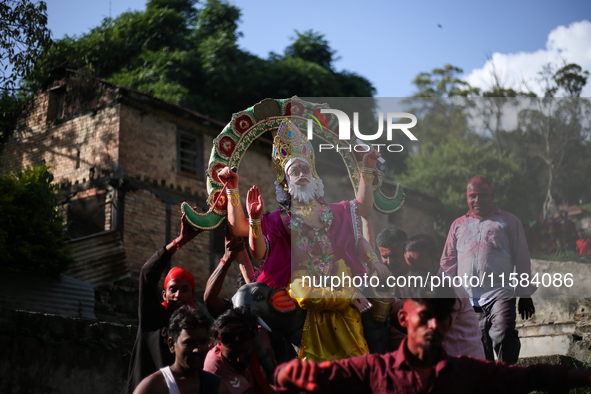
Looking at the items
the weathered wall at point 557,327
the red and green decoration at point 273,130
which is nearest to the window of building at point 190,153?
the weathered wall at point 557,327

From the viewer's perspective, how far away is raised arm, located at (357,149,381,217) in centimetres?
620

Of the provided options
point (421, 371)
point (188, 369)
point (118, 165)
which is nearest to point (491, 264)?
point (421, 371)

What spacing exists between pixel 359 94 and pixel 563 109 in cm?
2340

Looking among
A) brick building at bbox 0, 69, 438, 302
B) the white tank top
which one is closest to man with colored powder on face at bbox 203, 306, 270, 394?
the white tank top

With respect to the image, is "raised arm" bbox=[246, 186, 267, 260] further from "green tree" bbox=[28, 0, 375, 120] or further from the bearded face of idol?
"green tree" bbox=[28, 0, 375, 120]

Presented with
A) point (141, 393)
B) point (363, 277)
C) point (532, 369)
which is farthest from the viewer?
point (363, 277)

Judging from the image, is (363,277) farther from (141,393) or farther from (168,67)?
(168,67)

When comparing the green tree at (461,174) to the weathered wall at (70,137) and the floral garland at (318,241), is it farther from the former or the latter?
the weathered wall at (70,137)

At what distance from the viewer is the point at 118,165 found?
679 inches

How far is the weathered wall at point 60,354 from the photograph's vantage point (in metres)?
6.88

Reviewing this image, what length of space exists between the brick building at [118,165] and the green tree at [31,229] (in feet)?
8.74

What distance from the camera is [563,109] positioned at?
7164 millimetres

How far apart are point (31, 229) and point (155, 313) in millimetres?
8087

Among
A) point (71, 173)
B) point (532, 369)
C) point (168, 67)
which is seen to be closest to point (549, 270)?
point (532, 369)
